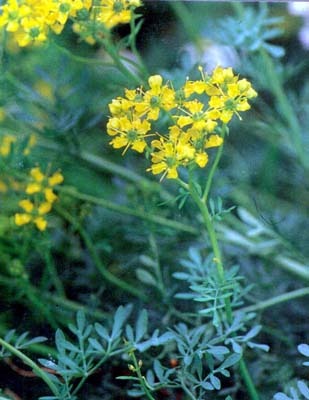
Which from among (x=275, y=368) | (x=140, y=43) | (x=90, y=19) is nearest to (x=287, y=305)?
(x=275, y=368)

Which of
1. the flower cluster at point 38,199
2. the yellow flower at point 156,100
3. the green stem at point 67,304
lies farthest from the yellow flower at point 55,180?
the yellow flower at point 156,100

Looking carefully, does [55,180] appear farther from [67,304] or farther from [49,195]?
[67,304]

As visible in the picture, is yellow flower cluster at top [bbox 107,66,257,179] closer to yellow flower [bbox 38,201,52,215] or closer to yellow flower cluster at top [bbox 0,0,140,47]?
yellow flower cluster at top [bbox 0,0,140,47]

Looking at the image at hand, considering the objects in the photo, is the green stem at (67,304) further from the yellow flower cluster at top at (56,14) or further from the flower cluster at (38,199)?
the yellow flower cluster at top at (56,14)

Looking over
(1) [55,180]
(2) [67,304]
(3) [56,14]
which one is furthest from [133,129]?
(2) [67,304]

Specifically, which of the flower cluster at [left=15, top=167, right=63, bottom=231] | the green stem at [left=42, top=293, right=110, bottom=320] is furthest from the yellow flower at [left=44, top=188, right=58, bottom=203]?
the green stem at [left=42, top=293, right=110, bottom=320]

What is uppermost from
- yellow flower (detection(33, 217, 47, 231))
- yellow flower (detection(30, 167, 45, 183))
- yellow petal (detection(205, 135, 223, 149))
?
yellow petal (detection(205, 135, 223, 149))
